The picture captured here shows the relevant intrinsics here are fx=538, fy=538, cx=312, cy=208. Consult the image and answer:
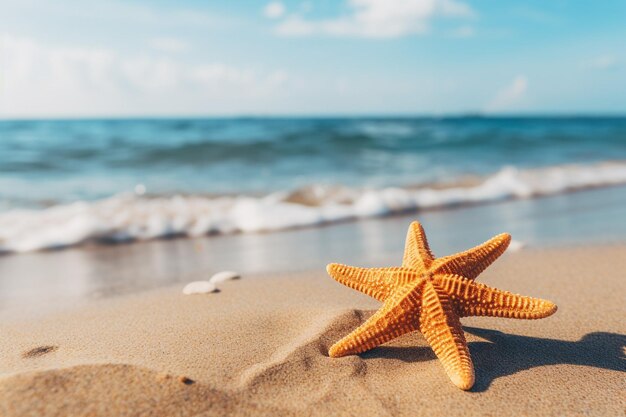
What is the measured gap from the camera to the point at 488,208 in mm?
9016

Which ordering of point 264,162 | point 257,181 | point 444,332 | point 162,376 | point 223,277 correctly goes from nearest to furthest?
point 162,376
point 444,332
point 223,277
point 257,181
point 264,162

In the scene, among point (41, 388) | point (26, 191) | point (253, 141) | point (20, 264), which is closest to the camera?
point (41, 388)

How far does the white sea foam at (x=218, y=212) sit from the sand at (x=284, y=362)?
11.2 feet

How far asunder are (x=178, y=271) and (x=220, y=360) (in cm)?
278

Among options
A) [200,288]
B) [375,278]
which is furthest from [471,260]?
[200,288]

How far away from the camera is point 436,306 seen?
2.70 m

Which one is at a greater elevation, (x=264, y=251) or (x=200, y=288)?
(x=200, y=288)

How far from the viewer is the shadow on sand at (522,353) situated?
2814mm

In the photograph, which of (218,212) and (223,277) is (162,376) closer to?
(223,277)

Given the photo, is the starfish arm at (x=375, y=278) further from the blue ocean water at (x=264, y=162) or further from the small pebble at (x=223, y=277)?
the blue ocean water at (x=264, y=162)

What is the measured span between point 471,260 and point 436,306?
0.38 meters

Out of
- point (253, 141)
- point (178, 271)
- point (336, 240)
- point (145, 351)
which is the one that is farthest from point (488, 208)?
point (253, 141)

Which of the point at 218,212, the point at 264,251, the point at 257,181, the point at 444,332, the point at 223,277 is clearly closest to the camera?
the point at 444,332

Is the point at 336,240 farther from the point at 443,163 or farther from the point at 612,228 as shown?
the point at 443,163
